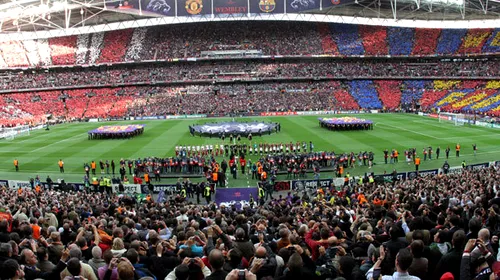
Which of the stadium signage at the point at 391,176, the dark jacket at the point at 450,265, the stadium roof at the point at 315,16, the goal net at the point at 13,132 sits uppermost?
the stadium roof at the point at 315,16

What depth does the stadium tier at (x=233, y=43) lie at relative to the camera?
261 ft

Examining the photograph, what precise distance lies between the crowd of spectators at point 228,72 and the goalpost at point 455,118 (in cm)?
2295

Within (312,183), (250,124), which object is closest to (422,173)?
(312,183)

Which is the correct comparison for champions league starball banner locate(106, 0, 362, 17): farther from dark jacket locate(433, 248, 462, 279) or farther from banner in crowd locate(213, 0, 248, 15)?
dark jacket locate(433, 248, 462, 279)

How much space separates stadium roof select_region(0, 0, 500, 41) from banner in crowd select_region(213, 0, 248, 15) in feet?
4.99

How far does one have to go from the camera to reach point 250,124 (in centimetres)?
4866

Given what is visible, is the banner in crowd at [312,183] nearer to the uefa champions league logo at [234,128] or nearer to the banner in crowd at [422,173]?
the banner in crowd at [422,173]

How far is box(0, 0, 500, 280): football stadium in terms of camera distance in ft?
22.4

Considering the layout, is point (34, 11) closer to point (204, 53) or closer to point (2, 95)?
point (2, 95)

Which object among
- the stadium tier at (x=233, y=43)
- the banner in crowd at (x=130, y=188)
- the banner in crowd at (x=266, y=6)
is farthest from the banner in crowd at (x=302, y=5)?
the banner in crowd at (x=130, y=188)

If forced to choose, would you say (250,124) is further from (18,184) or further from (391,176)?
(18,184)

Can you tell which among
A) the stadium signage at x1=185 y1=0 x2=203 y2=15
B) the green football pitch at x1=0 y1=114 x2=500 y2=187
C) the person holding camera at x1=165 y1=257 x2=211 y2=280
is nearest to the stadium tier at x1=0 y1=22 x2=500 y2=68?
the stadium signage at x1=185 y1=0 x2=203 y2=15

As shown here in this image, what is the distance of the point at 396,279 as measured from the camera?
4945 millimetres

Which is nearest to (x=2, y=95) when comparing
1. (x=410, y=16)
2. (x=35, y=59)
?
(x=35, y=59)
